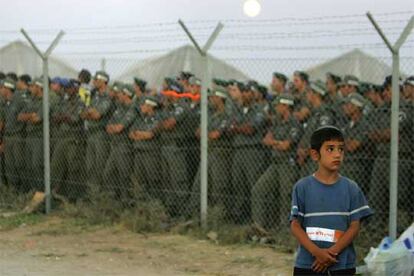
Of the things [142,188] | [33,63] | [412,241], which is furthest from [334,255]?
[33,63]

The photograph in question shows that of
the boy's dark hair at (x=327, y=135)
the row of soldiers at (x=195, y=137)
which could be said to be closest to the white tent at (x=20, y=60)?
the row of soldiers at (x=195, y=137)

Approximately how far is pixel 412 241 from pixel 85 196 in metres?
5.43

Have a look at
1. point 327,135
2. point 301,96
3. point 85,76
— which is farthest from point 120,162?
point 327,135

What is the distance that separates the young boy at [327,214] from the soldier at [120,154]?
558 cm

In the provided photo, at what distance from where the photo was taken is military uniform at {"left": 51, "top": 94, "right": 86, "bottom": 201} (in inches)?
420

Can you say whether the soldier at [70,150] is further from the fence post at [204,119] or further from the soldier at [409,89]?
the soldier at [409,89]

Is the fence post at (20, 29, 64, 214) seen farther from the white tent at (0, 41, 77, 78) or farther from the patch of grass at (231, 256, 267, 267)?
the white tent at (0, 41, 77, 78)

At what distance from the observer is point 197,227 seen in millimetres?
8961

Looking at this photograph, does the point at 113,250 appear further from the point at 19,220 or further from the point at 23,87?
the point at 23,87

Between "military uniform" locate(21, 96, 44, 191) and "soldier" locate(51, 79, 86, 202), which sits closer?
"soldier" locate(51, 79, 86, 202)

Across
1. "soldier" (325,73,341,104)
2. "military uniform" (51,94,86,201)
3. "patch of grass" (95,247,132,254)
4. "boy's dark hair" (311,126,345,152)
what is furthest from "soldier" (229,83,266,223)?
"boy's dark hair" (311,126,345,152)

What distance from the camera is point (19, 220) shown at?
10219 mm

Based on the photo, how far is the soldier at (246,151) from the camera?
8.83 meters

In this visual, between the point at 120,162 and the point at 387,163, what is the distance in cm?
372
